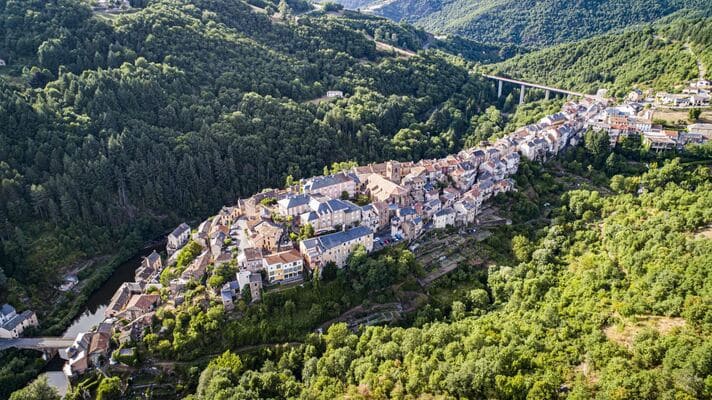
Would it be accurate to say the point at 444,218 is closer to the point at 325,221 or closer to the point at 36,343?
the point at 325,221

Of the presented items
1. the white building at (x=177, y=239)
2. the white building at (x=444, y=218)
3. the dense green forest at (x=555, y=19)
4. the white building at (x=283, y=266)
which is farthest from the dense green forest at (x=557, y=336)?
the dense green forest at (x=555, y=19)

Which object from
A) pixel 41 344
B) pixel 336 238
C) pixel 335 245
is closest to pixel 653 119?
pixel 336 238

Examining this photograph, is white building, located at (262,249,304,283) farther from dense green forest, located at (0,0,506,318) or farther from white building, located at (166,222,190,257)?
dense green forest, located at (0,0,506,318)

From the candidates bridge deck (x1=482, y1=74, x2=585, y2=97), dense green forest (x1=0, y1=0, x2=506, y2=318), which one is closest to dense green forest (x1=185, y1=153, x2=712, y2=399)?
dense green forest (x1=0, y1=0, x2=506, y2=318)

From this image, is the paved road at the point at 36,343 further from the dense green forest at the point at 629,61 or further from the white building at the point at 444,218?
the dense green forest at the point at 629,61

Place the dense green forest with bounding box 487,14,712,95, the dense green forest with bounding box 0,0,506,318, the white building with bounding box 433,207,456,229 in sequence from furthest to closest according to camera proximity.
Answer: the dense green forest with bounding box 487,14,712,95 → the dense green forest with bounding box 0,0,506,318 → the white building with bounding box 433,207,456,229
